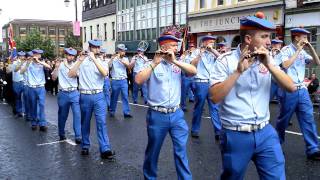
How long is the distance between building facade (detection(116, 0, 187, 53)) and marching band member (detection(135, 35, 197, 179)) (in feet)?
91.0

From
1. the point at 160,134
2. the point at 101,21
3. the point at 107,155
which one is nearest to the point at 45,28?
the point at 101,21

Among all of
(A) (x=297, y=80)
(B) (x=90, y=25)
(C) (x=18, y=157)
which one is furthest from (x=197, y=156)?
(B) (x=90, y=25)

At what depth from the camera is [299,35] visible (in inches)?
279

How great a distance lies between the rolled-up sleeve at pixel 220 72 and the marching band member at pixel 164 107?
1316 mm

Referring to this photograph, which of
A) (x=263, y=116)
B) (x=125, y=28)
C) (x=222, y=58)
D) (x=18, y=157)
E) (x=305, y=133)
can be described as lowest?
(x=18, y=157)

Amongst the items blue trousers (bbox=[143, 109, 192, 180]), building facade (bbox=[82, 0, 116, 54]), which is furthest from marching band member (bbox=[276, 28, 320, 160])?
building facade (bbox=[82, 0, 116, 54])

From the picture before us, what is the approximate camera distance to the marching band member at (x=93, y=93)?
7562 mm

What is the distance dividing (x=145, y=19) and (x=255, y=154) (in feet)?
120

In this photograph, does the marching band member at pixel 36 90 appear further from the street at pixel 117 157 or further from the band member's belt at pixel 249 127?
the band member's belt at pixel 249 127

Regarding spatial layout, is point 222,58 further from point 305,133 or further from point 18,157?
point 18,157

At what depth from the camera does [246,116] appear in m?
3.99


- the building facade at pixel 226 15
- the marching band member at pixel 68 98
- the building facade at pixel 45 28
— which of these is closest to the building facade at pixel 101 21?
the building facade at pixel 226 15

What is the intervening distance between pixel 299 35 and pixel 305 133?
1595 mm

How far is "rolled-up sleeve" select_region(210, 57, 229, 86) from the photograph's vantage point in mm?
3982
